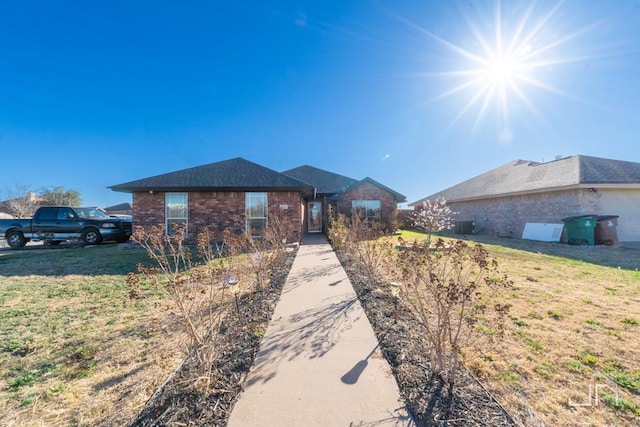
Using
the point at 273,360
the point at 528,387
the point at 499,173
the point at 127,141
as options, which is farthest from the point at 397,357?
the point at 499,173

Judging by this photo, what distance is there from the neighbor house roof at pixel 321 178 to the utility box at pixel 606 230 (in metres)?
14.6

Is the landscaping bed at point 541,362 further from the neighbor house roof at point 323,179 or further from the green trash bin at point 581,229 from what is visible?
the neighbor house roof at point 323,179

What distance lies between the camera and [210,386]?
2.17 meters

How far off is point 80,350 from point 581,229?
57.9 ft

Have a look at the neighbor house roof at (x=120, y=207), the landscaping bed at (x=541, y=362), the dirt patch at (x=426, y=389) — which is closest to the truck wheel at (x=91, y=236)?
the landscaping bed at (x=541, y=362)

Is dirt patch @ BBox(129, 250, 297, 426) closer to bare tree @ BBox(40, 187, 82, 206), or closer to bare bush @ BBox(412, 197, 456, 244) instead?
bare bush @ BBox(412, 197, 456, 244)

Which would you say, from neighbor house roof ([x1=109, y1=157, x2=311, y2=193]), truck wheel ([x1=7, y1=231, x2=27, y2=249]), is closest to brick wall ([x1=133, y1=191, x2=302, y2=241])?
neighbor house roof ([x1=109, y1=157, x2=311, y2=193])

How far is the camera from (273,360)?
102 inches

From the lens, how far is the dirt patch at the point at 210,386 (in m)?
1.85

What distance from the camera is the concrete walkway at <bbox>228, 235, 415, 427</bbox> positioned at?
1.85m

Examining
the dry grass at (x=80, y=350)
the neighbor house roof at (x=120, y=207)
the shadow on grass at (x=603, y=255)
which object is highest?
the neighbor house roof at (x=120, y=207)

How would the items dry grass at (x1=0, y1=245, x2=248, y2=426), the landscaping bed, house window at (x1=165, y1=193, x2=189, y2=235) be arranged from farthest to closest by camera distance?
house window at (x1=165, y1=193, x2=189, y2=235) < dry grass at (x1=0, y1=245, x2=248, y2=426) < the landscaping bed

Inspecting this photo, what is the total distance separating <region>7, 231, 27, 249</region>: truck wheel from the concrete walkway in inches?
594

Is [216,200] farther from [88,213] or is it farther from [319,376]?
[319,376]
